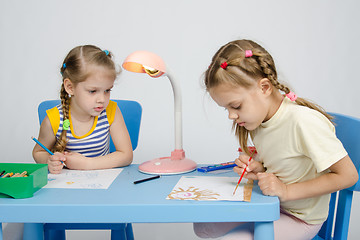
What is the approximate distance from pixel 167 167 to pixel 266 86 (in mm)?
403

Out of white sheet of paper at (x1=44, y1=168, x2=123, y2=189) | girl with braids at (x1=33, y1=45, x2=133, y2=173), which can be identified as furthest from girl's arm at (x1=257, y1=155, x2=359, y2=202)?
girl with braids at (x1=33, y1=45, x2=133, y2=173)

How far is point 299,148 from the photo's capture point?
52.0 inches

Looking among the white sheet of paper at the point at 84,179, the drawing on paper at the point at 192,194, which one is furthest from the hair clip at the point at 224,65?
the white sheet of paper at the point at 84,179

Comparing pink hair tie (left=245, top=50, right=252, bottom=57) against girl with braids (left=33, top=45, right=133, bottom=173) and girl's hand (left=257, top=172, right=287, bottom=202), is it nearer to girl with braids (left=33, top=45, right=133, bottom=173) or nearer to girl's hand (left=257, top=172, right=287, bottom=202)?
girl's hand (left=257, top=172, right=287, bottom=202)

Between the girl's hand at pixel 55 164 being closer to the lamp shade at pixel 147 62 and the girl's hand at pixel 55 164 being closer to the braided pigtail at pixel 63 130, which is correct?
the braided pigtail at pixel 63 130

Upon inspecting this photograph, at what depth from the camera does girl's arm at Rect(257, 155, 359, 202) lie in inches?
48.1

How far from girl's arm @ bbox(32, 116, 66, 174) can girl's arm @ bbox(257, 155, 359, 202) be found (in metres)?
0.64

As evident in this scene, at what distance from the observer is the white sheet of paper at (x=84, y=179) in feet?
4.35

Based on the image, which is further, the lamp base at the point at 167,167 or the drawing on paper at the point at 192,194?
the lamp base at the point at 167,167

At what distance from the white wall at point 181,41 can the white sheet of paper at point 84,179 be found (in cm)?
171

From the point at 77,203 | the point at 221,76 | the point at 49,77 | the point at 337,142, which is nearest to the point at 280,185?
the point at 337,142

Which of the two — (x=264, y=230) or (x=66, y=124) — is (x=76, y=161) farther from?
(x=264, y=230)

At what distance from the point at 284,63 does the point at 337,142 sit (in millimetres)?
2059

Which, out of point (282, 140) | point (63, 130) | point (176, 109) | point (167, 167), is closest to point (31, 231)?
point (63, 130)
